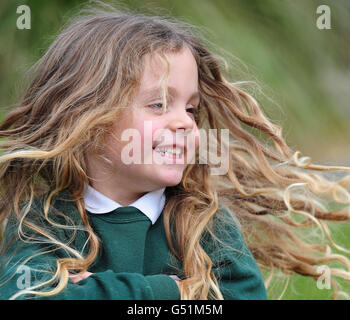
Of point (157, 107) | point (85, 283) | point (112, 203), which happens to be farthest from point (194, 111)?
point (85, 283)

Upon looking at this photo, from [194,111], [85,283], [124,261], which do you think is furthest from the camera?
[194,111]

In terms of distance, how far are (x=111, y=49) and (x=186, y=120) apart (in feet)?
0.76

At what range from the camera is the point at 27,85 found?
1.48 m

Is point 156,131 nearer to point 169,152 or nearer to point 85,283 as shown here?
point 169,152

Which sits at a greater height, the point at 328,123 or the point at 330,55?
the point at 330,55

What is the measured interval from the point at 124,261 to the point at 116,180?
18cm

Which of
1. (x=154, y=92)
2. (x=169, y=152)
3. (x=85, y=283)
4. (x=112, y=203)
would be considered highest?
(x=154, y=92)

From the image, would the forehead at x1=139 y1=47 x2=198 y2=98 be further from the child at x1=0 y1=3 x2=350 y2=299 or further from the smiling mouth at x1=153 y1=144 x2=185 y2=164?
the smiling mouth at x1=153 y1=144 x2=185 y2=164

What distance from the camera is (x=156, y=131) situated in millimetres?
1292

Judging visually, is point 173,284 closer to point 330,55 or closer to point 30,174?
point 30,174

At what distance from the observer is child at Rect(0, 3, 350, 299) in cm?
125
